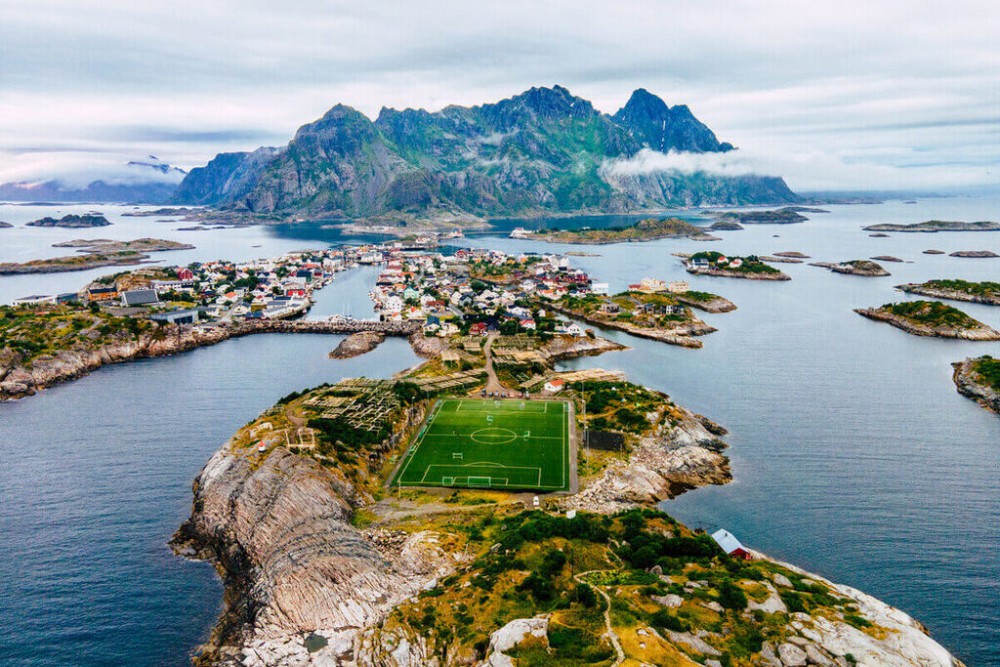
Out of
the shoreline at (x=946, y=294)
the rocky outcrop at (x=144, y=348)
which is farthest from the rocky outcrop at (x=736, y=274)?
the rocky outcrop at (x=144, y=348)

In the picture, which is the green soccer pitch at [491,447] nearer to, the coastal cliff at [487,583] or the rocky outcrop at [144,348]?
the coastal cliff at [487,583]

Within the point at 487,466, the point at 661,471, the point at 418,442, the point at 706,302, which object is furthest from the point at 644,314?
the point at 487,466

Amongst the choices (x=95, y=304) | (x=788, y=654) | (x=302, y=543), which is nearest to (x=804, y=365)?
(x=788, y=654)

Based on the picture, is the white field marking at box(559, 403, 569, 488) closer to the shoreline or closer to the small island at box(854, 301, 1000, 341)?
the small island at box(854, 301, 1000, 341)

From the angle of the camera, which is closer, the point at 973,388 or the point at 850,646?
the point at 850,646

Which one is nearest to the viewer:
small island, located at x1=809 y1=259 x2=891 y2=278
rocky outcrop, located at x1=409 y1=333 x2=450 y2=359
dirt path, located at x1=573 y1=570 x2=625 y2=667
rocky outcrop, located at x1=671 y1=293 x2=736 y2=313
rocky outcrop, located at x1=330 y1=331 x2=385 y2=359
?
dirt path, located at x1=573 y1=570 x2=625 y2=667

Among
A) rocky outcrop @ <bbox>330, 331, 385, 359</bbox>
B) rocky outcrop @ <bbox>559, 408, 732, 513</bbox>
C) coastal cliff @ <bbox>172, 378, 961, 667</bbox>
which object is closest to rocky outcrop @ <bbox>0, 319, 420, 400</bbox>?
rocky outcrop @ <bbox>330, 331, 385, 359</bbox>

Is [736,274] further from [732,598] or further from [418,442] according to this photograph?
[732,598]
